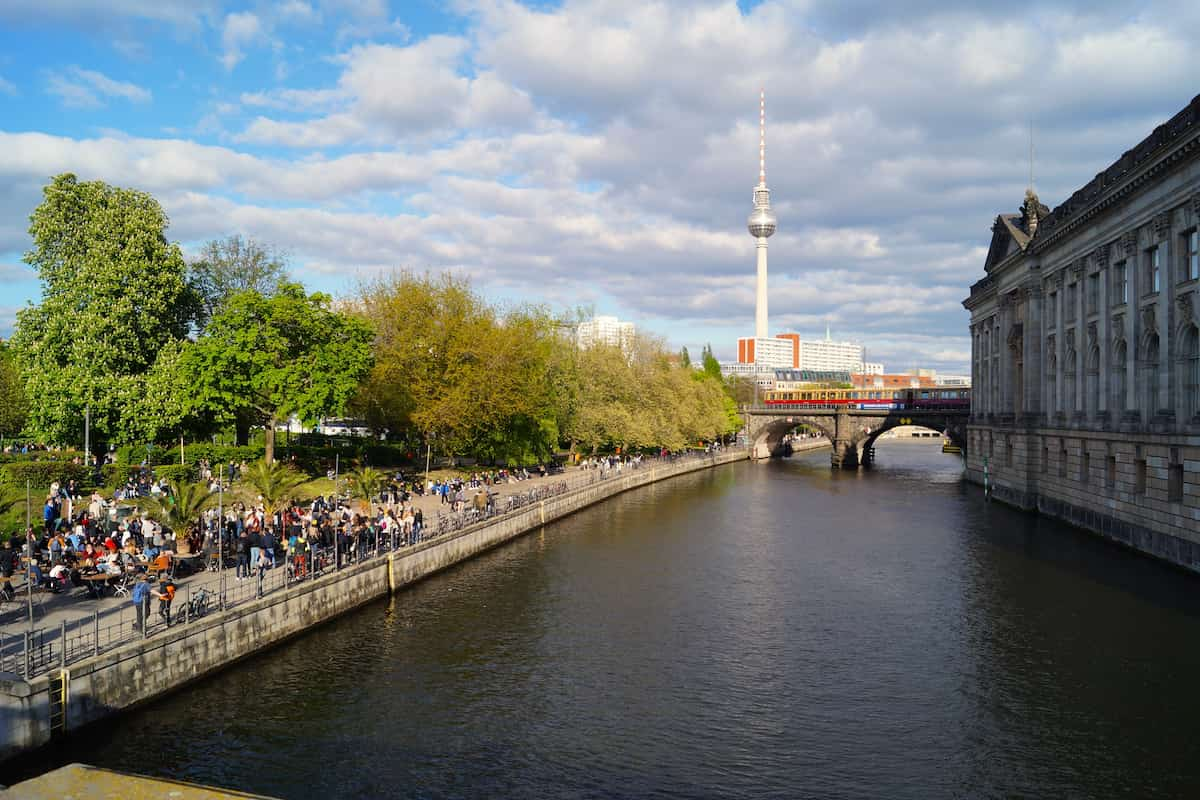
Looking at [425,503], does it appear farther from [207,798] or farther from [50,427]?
[207,798]

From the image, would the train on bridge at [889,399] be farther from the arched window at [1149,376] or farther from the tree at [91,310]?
the tree at [91,310]

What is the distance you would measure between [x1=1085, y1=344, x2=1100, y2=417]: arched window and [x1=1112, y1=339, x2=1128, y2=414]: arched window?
374 cm

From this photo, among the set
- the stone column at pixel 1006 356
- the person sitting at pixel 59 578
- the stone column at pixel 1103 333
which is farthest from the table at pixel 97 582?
the stone column at pixel 1006 356

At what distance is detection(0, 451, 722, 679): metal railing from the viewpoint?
20475 mm

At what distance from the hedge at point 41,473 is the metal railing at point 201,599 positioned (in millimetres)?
18948

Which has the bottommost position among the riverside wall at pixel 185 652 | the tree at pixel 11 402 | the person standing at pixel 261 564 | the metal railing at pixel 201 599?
the riverside wall at pixel 185 652

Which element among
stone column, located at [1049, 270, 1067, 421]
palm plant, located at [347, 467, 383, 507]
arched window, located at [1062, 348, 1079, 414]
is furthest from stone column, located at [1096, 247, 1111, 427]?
palm plant, located at [347, 467, 383, 507]

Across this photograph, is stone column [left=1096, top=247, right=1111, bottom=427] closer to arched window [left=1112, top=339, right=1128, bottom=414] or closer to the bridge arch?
arched window [left=1112, top=339, right=1128, bottom=414]

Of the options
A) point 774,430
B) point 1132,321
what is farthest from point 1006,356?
point 774,430

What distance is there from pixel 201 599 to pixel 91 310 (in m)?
32.3

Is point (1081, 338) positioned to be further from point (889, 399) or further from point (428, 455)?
point (889, 399)

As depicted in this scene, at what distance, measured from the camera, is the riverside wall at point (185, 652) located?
1916 cm

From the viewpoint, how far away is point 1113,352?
50.1m

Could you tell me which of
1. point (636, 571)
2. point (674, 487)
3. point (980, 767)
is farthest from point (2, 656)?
point (674, 487)
